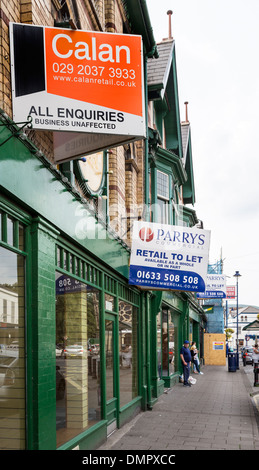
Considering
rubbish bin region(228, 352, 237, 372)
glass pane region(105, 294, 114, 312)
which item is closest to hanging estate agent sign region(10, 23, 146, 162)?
glass pane region(105, 294, 114, 312)

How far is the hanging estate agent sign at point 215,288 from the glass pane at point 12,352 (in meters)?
23.1

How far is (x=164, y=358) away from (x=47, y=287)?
42.8 ft

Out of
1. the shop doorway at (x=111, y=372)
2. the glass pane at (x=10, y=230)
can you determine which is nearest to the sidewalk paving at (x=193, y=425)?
the shop doorway at (x=111, y=372)

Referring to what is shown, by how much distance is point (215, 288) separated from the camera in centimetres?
2905

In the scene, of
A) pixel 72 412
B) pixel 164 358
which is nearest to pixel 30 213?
pixel 72 412

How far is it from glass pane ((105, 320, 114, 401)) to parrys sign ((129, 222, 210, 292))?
3.99 ft

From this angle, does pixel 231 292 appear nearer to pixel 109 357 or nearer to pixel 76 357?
pixel 109 357

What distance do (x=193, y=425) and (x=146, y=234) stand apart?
4143mm

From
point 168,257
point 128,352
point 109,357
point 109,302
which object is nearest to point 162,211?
point 168,257

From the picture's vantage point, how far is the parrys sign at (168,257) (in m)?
11.1

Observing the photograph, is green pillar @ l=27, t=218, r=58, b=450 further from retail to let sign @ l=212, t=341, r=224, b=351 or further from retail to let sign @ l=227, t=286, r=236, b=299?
retail to let sign @ l=227, t=286, r=236, b=299

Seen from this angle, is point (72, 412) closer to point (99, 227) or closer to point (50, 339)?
point (50, 339)

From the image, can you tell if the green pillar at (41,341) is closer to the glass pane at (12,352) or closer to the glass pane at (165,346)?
the glass pane at (12,352)

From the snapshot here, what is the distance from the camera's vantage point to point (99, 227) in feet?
30.6
